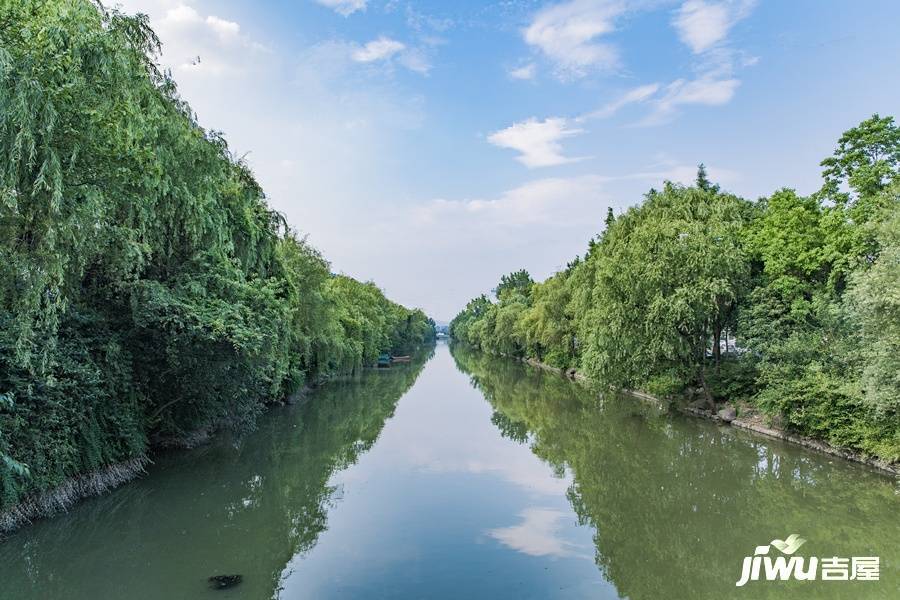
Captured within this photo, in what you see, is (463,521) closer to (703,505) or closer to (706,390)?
(703,505)

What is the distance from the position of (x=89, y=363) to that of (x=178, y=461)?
A: 4866 millimetres

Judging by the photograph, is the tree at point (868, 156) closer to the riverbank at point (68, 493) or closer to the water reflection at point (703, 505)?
the water reflection at point (703, 505)

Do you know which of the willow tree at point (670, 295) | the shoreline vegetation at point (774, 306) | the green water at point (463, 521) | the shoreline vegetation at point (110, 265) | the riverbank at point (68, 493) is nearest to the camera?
the shoreline vegetation at point (110, 265)

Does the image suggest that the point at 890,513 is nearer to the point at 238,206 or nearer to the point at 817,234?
the point at 817,234

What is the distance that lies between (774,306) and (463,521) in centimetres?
1437

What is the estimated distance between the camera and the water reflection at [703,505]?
8.06 m

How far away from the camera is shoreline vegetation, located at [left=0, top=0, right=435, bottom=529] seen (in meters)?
6.00

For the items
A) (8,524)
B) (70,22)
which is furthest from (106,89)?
(8,524)

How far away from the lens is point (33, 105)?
575cm

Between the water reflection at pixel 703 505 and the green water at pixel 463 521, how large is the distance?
5 cm

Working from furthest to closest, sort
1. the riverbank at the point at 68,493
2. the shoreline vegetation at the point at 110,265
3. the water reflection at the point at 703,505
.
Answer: the riverbank at the point at 68,493 → the water reflection at the point at 703,505 → the shoreline vegetation at the point at 110,265

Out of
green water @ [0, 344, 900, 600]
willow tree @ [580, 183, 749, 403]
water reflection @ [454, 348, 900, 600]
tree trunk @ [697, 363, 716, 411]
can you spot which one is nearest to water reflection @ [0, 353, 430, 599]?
green water @ [0, 344, 900, 600]

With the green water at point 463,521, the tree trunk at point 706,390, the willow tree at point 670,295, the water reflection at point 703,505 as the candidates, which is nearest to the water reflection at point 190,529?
the green water at point 463,521

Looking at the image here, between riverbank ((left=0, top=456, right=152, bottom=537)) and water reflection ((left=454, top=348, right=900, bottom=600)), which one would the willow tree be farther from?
riverbank ((left=0, top=456, right=152, bottom=537))
